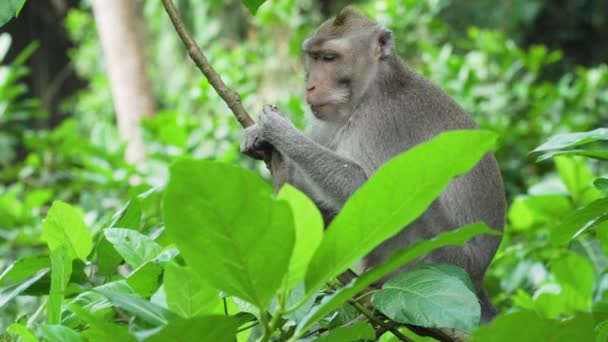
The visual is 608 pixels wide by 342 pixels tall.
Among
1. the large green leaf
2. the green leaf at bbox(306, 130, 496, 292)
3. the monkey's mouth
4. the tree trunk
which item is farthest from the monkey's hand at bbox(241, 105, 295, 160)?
the tree trunk

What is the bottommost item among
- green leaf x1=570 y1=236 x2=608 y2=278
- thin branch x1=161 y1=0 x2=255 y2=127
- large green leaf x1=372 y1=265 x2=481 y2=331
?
green leaf x1=570 y1=236 x2=608 y2=278

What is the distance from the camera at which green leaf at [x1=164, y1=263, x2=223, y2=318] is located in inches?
44.9

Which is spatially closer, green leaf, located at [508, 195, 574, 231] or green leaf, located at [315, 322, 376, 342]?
green leaf, located at [315, 322, 376, 342]

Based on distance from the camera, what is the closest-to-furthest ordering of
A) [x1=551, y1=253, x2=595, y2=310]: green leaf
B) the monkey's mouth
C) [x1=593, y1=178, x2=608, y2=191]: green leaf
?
1. [x1=593, y1=178, x2=608, y2=191]: green leaf
2. [x1=551, y1=253, x2=595, y2=310]: green leaf
3. the monkey's mouth

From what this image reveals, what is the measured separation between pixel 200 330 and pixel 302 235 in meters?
0.20

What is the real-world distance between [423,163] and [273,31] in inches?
291

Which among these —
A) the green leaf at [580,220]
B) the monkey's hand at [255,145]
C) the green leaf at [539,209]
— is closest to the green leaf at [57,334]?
the green leaf at [580,220]

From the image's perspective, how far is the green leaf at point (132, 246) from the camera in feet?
4.90

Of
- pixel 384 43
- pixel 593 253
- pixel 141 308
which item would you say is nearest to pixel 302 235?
pixel 141 308

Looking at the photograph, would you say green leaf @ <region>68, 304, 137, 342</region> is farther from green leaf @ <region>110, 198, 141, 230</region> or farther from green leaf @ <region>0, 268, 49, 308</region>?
green leaf @ <region>110, 198, 141, 230</region>

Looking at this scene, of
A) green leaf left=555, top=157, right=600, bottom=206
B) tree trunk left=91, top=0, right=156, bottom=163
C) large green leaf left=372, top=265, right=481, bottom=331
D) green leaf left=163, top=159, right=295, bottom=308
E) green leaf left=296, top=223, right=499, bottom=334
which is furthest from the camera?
tree trunk left=91, top=0, right=156, bottom=163

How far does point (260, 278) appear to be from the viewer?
1060 mm

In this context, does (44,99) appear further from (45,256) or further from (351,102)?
(45,256)

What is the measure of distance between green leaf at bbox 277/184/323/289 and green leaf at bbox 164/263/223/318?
13 cm
